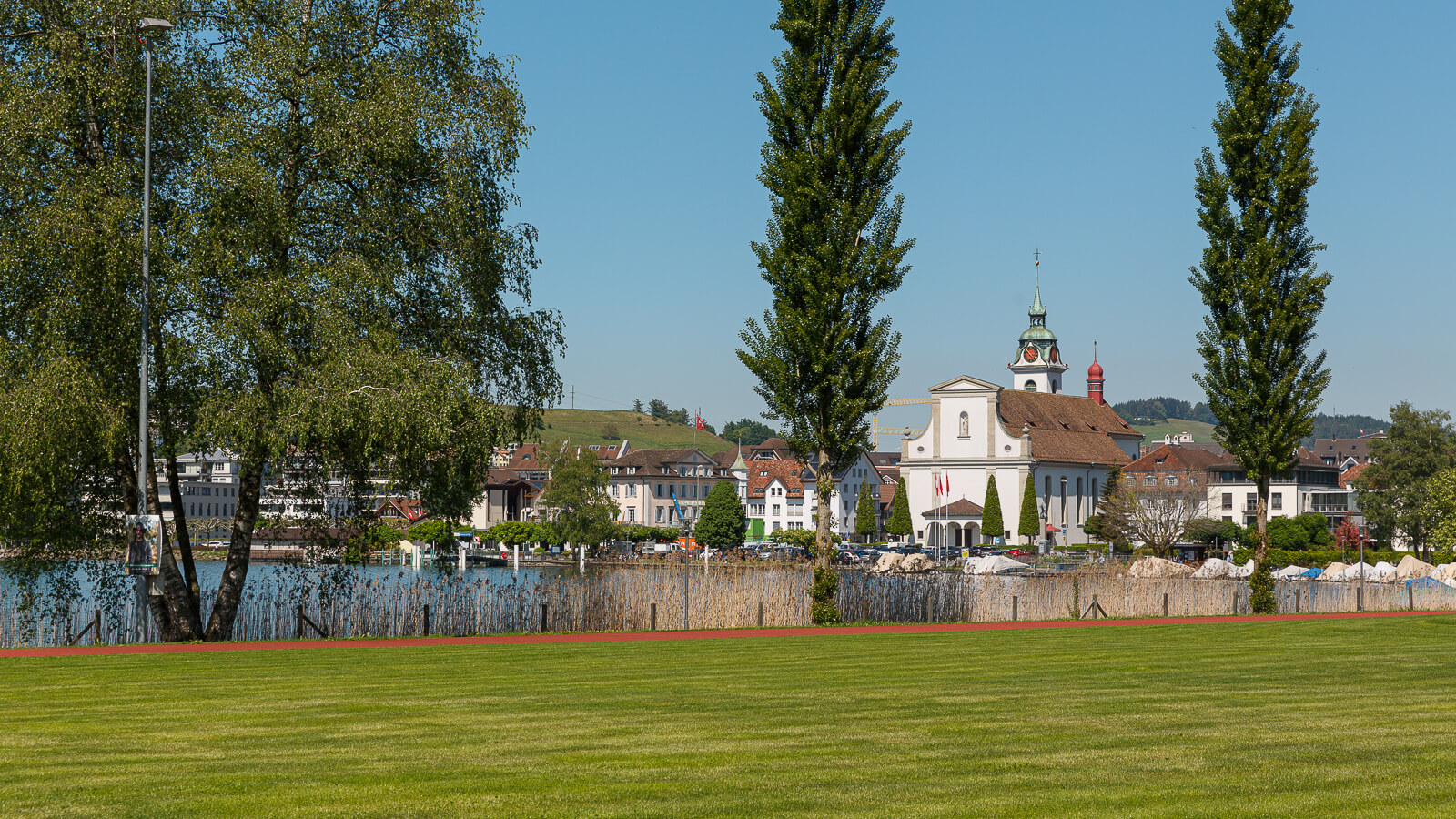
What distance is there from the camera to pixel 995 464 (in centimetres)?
12375

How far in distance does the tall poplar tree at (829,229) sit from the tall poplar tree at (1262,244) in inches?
452

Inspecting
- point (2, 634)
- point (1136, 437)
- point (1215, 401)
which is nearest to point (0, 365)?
point (2, 634)

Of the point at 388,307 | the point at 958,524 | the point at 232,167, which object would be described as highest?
the point at 232,167

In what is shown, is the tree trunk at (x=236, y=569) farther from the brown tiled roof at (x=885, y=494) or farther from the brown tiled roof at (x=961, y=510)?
the brown tiled roof at (x=885, y=494)

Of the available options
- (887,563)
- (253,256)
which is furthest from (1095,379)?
(253,256)

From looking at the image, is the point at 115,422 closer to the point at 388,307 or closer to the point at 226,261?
the point at 226,261

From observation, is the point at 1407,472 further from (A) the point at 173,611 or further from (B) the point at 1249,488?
(A) the point at 173,611

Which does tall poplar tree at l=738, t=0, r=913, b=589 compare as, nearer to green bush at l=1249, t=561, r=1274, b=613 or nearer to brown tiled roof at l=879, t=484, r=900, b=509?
green bush at l=1249, t=561, r=1274, b=613

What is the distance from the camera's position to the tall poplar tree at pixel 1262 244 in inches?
1512

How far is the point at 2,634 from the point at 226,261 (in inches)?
368

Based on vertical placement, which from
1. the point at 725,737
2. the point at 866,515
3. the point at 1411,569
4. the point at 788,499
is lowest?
the point at 1411,569

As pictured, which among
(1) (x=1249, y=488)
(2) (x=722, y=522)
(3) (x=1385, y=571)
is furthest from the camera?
(1) (x=1249, y=488)

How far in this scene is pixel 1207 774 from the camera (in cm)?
1037

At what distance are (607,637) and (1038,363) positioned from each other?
14223 centimetres
